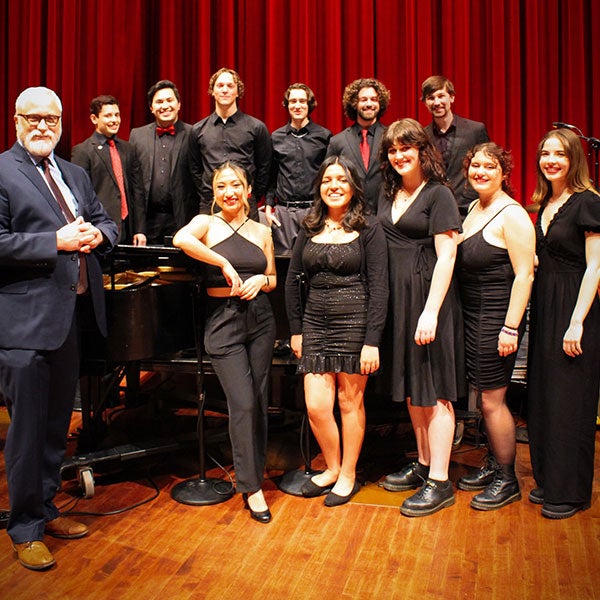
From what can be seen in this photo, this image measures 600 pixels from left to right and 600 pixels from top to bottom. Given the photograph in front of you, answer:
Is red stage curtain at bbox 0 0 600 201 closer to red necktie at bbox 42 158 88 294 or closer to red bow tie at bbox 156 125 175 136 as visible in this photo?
red bow tie at bbox 156 125 175 136

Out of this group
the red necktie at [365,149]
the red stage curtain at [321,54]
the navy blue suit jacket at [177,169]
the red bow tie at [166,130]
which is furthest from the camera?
the red stage curtain at [321,54]

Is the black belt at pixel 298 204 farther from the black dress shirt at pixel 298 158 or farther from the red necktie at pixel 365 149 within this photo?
the red necktie at pixel 365 149

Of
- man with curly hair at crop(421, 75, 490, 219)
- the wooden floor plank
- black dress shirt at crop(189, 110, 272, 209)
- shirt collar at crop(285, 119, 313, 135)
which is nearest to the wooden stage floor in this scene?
the wooden floor plank

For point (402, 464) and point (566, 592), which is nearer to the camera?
point (566, 592)

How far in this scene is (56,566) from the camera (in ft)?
9.14

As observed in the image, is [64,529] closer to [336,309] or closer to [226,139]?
[336,309]

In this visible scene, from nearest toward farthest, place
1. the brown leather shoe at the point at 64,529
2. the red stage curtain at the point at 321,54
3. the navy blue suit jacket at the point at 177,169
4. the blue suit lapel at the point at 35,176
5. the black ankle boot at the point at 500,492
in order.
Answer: the blue suit lapel at the point at 35,176, the brown leather shoe at the point at 64,529, the black ankle boot at the point at 500,492, the navy blue suit jacket at the point at 177,169, the red stage curtain at the point at 321,54

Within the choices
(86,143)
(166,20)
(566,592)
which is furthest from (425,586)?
(166,20)

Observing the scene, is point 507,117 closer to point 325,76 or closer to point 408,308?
point 325,76

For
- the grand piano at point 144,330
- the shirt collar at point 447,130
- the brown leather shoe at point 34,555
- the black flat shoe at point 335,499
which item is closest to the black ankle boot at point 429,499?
the black flat shoe at point 335,499

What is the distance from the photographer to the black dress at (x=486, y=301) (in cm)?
316

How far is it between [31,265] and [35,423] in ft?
1.82

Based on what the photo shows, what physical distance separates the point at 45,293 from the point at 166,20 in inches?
161

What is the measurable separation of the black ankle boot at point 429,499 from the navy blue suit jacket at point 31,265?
5.10 ft
